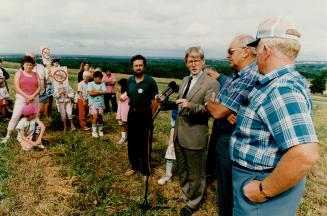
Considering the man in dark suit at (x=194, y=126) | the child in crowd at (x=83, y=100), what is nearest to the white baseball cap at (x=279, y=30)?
the man in dark suit at (x=194, y=126)

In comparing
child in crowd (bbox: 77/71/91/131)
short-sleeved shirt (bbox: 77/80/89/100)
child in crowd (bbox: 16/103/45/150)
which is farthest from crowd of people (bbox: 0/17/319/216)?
short-sleeved shirt (bbox: 77/80/89/100)

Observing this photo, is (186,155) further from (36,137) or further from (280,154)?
(36,137)

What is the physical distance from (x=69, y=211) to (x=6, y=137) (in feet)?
12.5

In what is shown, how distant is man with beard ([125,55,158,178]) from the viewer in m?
5.65

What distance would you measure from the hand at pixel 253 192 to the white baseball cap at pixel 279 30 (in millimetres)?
964

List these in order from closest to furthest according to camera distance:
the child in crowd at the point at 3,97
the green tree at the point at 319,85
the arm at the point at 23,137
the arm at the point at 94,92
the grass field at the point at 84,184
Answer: the grass field at the point at 84,184 → the arm at the point at 23,137 → the arm at the point at 94,92 → the child in crowd at the point at 3,97 → the green tree at the point at 319,85

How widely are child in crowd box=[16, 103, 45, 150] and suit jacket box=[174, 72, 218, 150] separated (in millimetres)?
4009

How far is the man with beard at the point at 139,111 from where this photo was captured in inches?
222

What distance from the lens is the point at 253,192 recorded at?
197 centimetres

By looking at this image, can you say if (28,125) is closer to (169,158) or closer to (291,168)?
(169,158)

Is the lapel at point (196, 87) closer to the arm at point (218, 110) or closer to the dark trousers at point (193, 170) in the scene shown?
the dark trousers at point (193, 170)

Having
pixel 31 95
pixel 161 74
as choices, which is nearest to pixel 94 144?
pixel 31 95

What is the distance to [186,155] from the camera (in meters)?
4.35

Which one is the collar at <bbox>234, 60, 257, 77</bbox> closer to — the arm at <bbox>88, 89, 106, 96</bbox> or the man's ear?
the man's ear
